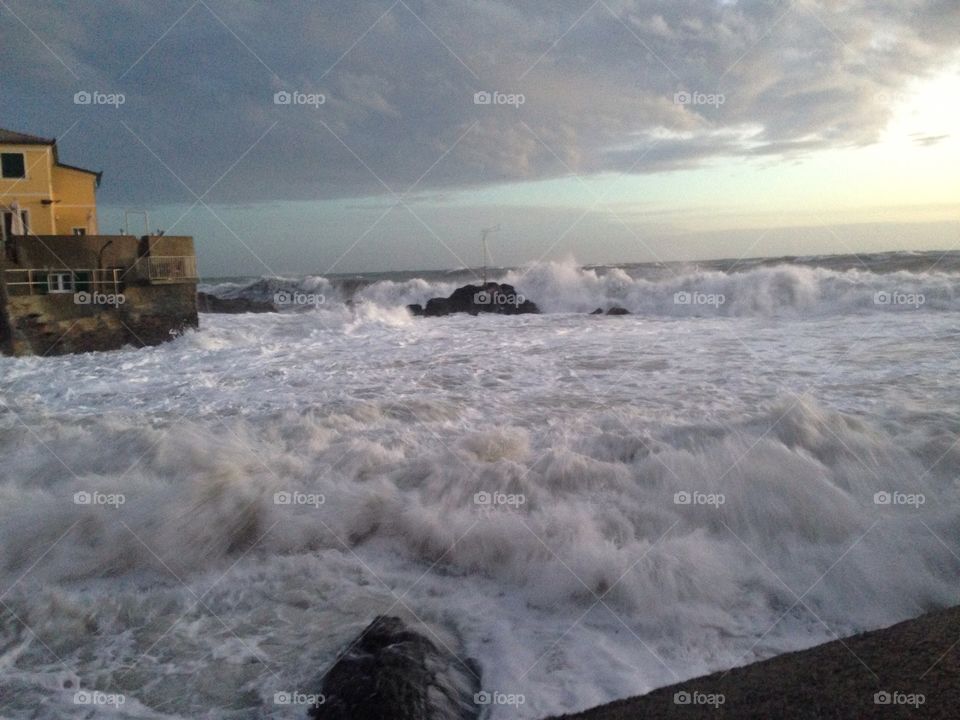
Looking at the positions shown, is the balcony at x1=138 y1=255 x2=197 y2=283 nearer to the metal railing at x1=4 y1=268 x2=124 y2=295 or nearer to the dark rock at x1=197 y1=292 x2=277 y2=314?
the metal railing at x1=4 y1=268 x2=124 y2=295

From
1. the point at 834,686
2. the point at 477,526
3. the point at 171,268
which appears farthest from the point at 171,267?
the point at 834,686

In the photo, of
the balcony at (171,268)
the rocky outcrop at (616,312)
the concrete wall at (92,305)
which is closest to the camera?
the concrete wall at (92,305)

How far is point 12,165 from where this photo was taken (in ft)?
68.8

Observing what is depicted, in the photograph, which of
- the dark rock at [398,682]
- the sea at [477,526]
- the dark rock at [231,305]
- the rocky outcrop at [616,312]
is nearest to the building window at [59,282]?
the sea at [477,526]

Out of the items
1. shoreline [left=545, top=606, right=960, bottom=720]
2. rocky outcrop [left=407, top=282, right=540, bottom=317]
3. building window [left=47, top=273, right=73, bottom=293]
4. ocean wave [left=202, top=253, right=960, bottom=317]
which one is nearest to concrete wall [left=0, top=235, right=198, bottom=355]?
building window [left=47, top=273, right=73, bottom=293]

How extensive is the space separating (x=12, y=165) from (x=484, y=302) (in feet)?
56.6

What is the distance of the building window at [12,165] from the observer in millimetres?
20891

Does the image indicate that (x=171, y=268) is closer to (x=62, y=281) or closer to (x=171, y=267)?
(x=171, y=267)

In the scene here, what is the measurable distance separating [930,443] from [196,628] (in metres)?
7.11

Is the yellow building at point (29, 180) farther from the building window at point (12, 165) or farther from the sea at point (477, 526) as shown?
the sea at point (477, 526)

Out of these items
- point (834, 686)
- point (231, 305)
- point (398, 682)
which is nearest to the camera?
point (834, 686)

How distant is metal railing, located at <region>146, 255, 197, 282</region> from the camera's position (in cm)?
1950

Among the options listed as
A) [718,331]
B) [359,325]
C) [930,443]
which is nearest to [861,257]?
[718,331]

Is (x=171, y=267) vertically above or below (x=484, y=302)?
above
